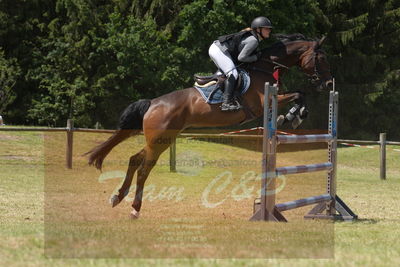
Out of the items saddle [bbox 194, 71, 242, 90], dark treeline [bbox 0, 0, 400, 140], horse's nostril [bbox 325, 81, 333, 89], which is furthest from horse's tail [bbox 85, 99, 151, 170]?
dark treeline [bbox 0, 0, 400, 140]

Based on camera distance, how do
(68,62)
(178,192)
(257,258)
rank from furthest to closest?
(68,62) < (178,192) < (257,258)

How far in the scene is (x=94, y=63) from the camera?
90.4 ft

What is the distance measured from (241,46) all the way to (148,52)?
18.5 m

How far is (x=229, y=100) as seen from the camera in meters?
7.00

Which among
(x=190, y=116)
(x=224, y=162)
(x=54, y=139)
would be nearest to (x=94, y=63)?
(x=54, y=139)

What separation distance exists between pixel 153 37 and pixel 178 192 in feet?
55.4

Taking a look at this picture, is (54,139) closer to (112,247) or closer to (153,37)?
(153,37)

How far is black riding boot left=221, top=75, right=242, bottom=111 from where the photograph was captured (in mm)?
6992

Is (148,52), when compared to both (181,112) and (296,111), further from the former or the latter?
(296,111)

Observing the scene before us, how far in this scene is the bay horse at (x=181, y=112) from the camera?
700 cm

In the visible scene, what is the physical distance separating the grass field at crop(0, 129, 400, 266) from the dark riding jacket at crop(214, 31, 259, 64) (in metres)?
1.67

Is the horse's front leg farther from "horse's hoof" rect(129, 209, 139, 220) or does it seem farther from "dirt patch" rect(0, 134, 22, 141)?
"dirt patch" rect(0, 134, 22, 141)

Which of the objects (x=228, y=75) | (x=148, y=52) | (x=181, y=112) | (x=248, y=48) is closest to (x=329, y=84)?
(x=248, y=48)

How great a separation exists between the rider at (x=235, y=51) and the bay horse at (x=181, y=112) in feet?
0.50
